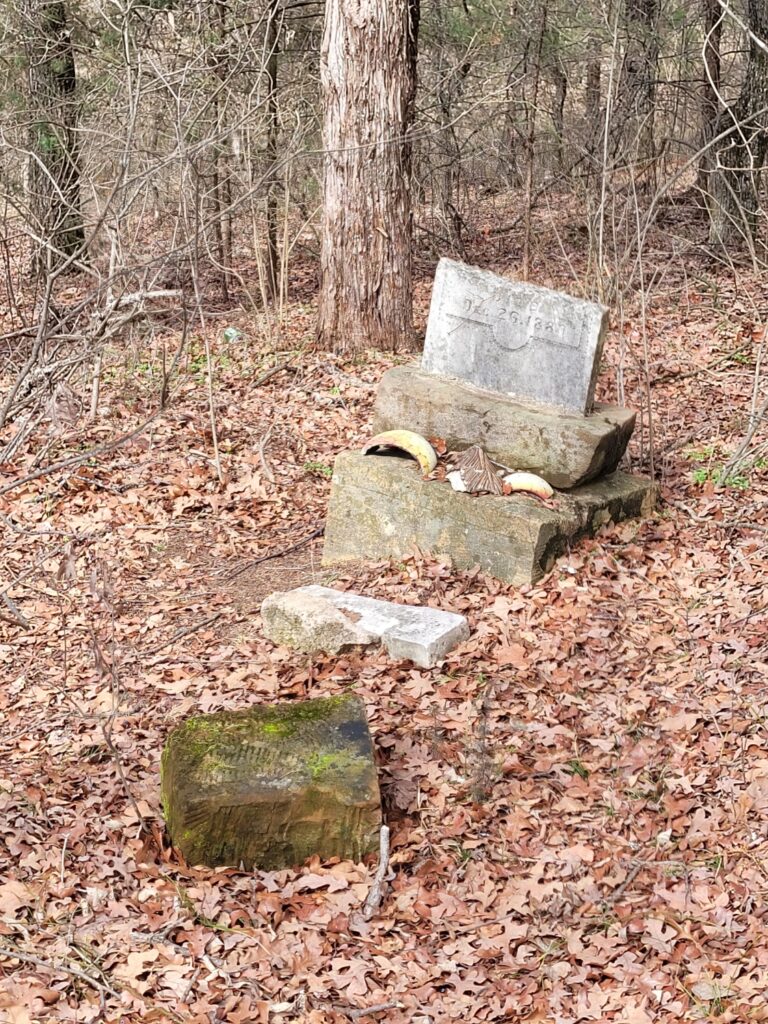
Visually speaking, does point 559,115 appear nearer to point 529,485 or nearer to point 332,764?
point 529,485

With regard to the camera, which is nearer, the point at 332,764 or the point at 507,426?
the point at 332,764

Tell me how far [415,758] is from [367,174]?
6.13 meters

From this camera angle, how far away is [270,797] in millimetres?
4090

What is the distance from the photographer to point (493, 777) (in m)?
4.69

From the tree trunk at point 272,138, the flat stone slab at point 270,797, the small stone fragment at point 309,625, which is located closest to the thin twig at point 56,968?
the flat stone slab at point 270,797

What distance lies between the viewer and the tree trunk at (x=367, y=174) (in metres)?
9.26

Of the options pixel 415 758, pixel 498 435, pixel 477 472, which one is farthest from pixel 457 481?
pixel 415 758

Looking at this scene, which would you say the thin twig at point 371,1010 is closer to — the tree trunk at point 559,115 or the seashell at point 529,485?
the seashell at point 529,485

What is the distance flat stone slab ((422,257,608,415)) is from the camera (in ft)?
20.6

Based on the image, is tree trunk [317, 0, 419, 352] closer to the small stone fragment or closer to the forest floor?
the forest floor

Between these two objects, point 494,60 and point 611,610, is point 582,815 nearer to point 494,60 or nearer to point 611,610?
point 611,610

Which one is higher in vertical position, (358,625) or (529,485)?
(529,485)

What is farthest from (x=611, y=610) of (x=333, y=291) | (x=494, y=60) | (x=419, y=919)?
(x=494, y=60)

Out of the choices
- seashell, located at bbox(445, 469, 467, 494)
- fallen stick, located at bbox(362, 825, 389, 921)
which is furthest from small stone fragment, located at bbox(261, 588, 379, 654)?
fallen stick, located at bbox(362, 825, 389, 921)
